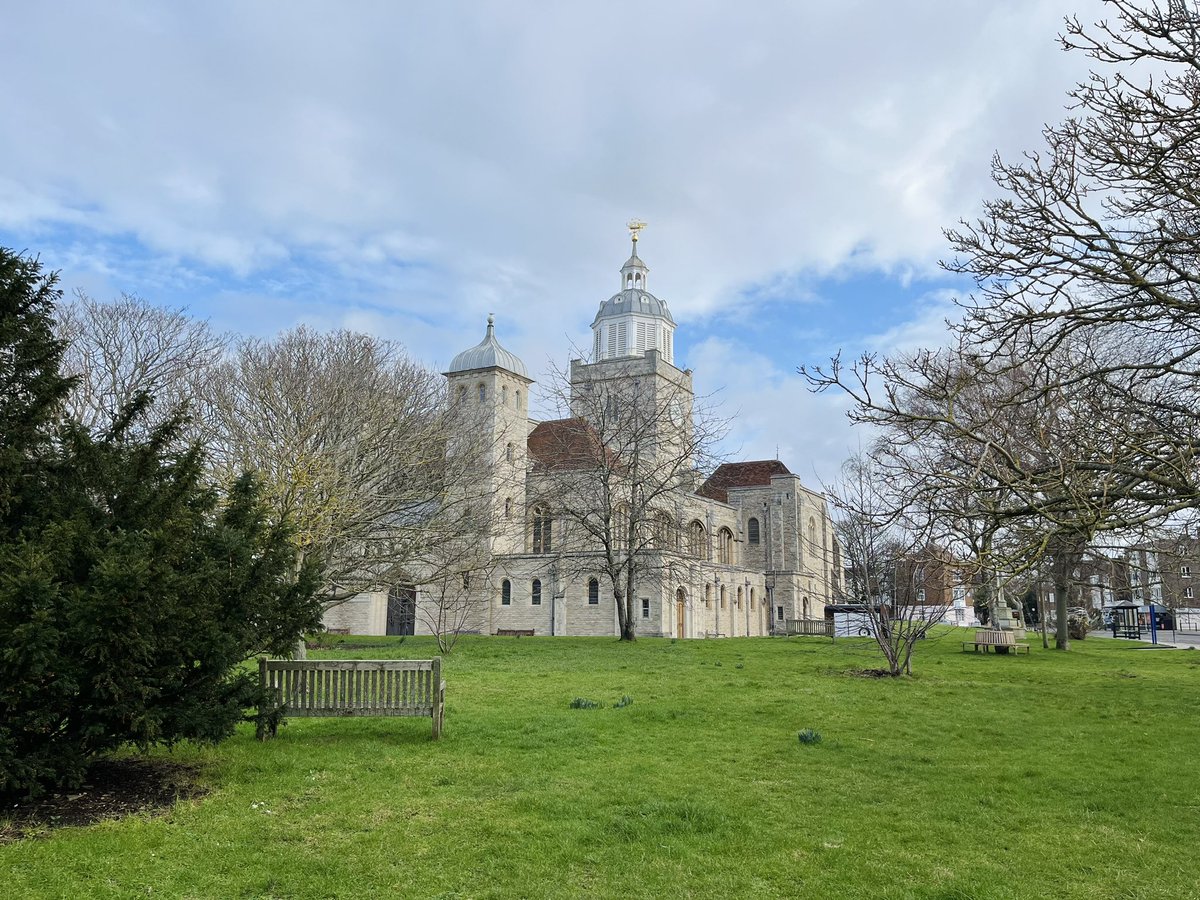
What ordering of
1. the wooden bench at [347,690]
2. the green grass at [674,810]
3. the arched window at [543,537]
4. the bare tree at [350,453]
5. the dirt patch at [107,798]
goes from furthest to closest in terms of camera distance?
the arched window at [543,537], the bare tree at [350,453], the wooden bench at [347,690], the dirt patch at [107,798], the green grass at [674,810]

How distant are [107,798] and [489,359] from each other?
47.1m

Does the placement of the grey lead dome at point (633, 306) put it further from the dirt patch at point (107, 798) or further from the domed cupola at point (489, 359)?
the dirt patch at point (107, 798)

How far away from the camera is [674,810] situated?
6.99 m

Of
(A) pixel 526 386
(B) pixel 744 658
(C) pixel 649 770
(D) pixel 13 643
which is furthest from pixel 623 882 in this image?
(A) pixel 526 386

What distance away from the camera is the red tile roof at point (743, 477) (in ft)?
215

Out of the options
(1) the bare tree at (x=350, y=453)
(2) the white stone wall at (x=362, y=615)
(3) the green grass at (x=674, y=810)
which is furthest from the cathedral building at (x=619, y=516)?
(3) the green grass at (x=674, y=810)

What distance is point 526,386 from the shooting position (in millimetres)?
55281

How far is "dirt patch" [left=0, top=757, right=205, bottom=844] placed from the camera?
649cm

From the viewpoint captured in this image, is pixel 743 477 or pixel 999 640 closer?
pixel 999 640

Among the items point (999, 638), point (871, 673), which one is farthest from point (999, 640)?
point (871, 673)

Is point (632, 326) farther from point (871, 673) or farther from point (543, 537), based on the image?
point (871, 673)

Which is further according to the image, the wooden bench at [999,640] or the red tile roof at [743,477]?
the red tile roof at [743,477]

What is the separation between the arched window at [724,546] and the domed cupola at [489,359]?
55.9 feet

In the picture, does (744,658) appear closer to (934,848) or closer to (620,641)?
(620,641)
